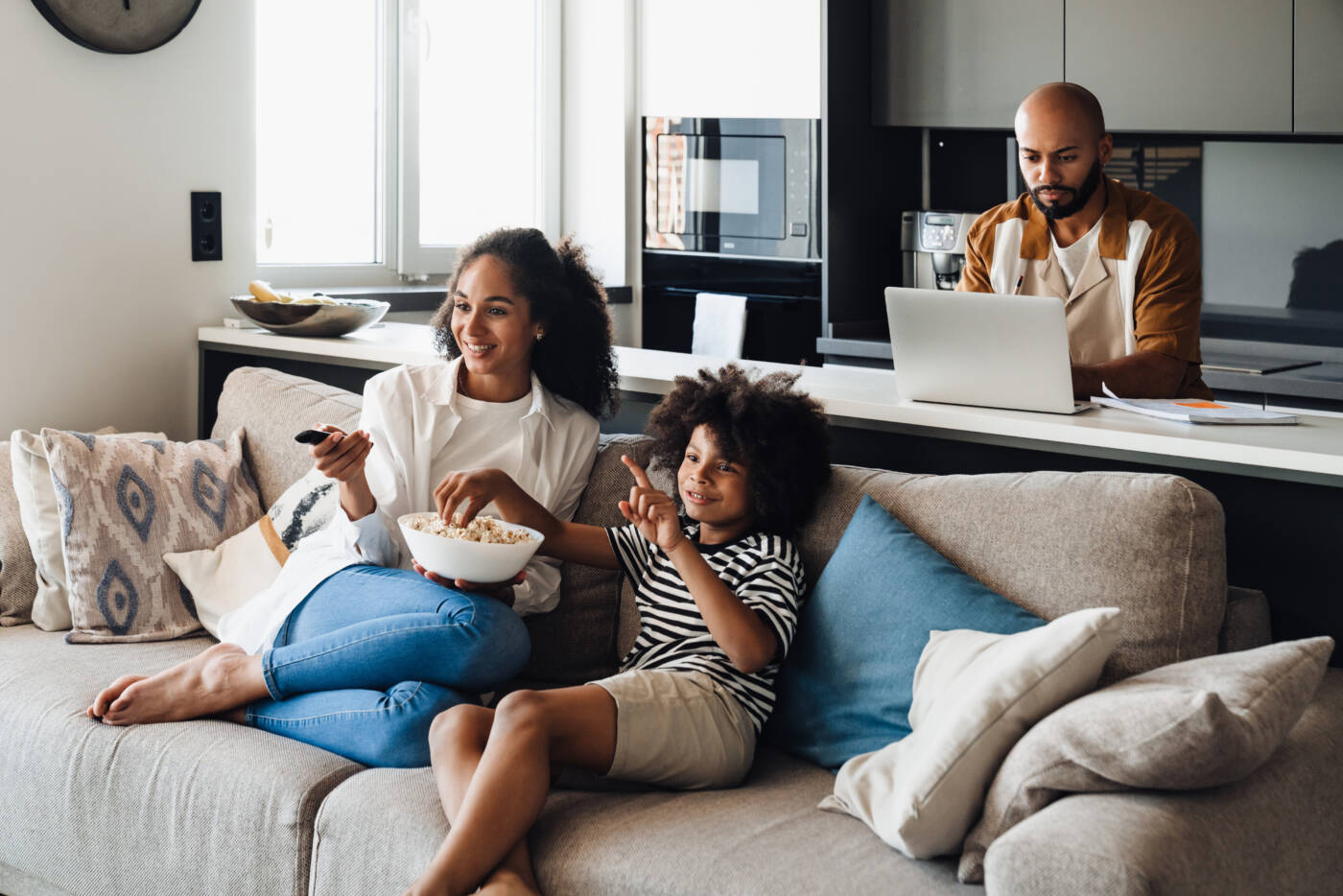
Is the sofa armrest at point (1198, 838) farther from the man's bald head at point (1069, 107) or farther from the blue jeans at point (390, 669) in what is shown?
the man's bald head at point (1069, 107)

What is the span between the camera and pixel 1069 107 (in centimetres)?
238

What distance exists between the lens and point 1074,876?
4.14ft

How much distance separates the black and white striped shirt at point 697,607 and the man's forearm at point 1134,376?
56 centimetres

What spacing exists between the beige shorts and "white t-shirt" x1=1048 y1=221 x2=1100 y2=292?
114 centimetres

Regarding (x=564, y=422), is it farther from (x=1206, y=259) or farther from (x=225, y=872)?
(x=1206, y=259)

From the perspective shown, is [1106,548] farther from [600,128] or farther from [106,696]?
[600,128]

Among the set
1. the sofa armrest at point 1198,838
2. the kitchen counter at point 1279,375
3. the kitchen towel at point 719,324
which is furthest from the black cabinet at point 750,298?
the sofa armrest at point 1198,838

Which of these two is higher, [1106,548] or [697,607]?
[1106,548]

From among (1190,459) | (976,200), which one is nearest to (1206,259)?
(976,200)

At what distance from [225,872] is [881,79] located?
3136 mm

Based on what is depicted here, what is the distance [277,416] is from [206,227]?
27.1 inches

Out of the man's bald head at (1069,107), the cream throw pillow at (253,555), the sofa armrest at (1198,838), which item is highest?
the man's bald head at (1069,107)

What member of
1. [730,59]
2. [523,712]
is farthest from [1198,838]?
[730,59]

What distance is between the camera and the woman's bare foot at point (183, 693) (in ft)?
6.64
